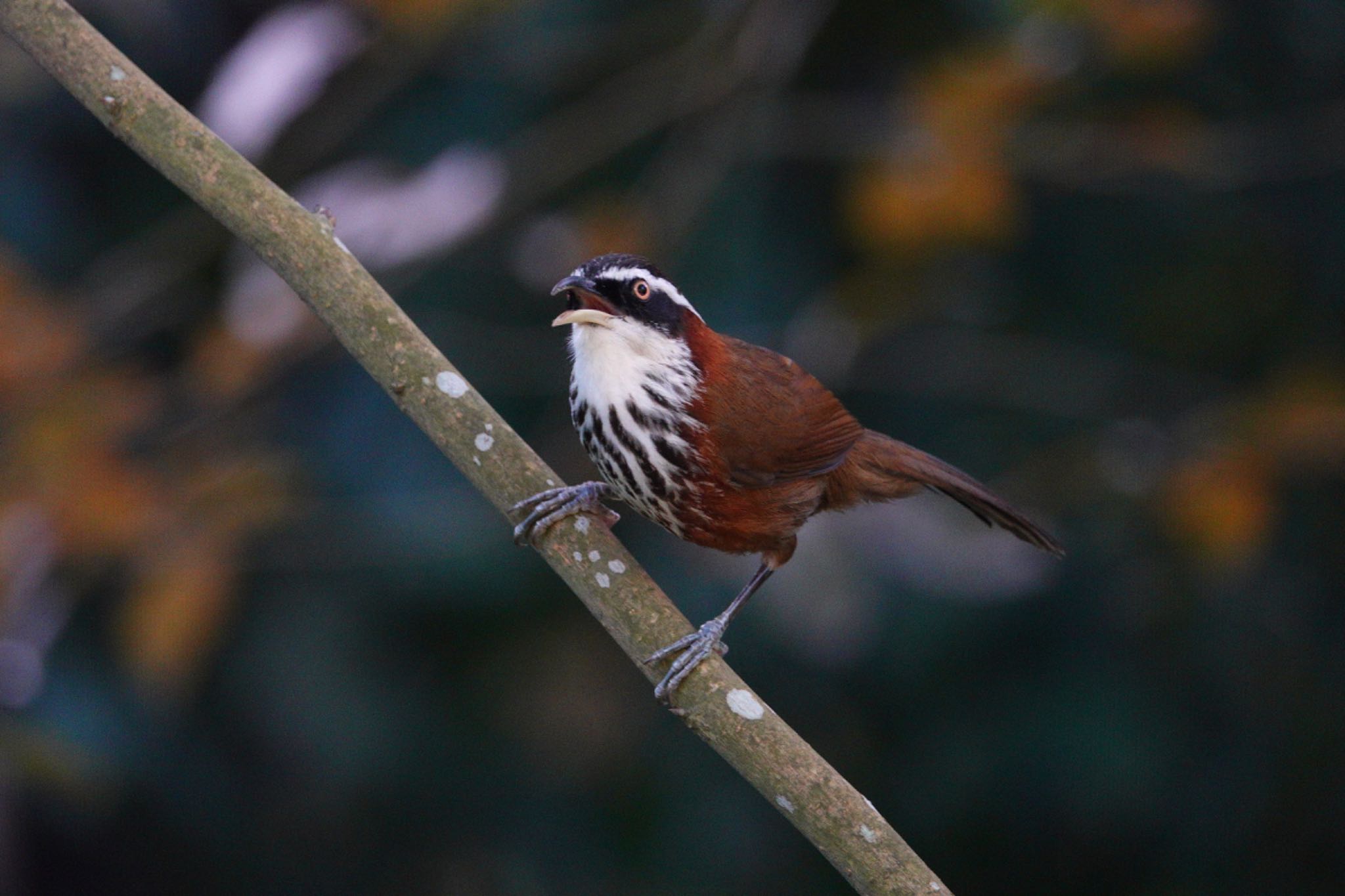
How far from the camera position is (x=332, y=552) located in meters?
5.05

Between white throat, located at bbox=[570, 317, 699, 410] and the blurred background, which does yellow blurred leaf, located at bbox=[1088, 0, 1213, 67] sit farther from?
white throat, located at bbox=[570, 317, 699, 410]

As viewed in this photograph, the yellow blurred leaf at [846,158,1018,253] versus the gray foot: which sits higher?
the yellow blurred leaf at [846,158,1018,253]

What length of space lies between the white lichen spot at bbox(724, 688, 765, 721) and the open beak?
2.97 feet

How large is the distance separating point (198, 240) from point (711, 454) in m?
2.53

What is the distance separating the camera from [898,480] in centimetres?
373

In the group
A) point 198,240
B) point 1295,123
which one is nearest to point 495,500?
point 198,240

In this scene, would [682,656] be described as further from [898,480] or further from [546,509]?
[898,480]

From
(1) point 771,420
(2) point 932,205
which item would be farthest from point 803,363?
(1) point 771,420

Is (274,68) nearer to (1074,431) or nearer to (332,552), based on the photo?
(332,552)

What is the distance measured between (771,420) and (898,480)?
574 mm

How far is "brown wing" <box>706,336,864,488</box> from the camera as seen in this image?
323 cm

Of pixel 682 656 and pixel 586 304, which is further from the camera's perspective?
pixel 586 304

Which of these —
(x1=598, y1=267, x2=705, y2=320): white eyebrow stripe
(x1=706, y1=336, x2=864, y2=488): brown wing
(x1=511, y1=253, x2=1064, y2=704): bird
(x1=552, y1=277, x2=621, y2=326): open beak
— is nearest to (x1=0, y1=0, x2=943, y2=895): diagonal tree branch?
(x1=511, y1=253, x2=1064, y2=704): bird

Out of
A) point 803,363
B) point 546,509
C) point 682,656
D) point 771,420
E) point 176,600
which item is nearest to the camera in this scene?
point 682,656
